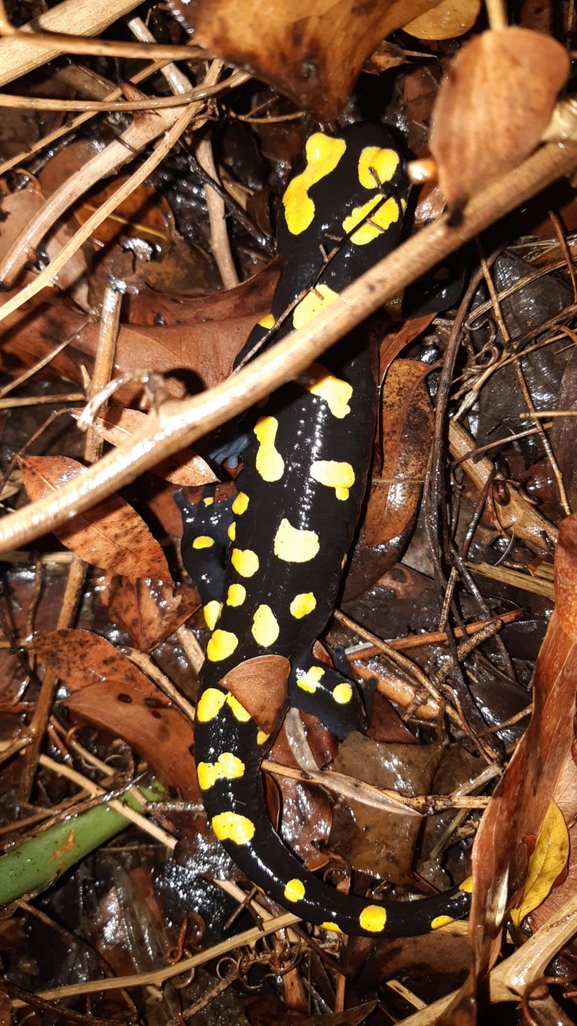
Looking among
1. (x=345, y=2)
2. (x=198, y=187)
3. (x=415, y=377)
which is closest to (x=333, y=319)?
(x=345, y=2)

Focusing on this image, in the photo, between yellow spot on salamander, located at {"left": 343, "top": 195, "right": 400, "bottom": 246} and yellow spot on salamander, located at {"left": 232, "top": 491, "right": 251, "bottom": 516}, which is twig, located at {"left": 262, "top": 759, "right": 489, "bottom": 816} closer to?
yellow spot on salamander, located at {"left": 232, "top": 491, "right": 251, "bottom": 516}

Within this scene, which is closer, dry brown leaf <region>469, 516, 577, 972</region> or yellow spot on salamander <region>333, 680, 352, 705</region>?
dry brown leaf <region>469, 516, 577, 972</region>

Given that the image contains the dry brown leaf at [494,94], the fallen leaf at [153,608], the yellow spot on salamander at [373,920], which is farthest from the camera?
the fallen leaf at [153,608]

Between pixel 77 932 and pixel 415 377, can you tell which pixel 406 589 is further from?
pixel 77 932

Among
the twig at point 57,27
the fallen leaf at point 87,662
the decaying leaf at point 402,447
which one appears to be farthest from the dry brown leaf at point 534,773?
the twig at point 57,27

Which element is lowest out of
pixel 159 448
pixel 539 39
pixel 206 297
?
pixel 159 448

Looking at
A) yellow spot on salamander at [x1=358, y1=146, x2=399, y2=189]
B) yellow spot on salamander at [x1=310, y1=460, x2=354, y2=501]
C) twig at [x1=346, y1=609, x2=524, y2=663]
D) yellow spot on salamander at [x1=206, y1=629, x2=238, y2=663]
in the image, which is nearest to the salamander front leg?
twig at [x1=346, y1=609, x2=524, y2=663]

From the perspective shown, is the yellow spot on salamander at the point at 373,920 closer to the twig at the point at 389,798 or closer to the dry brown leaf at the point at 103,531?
the twig at the point at 389,798
